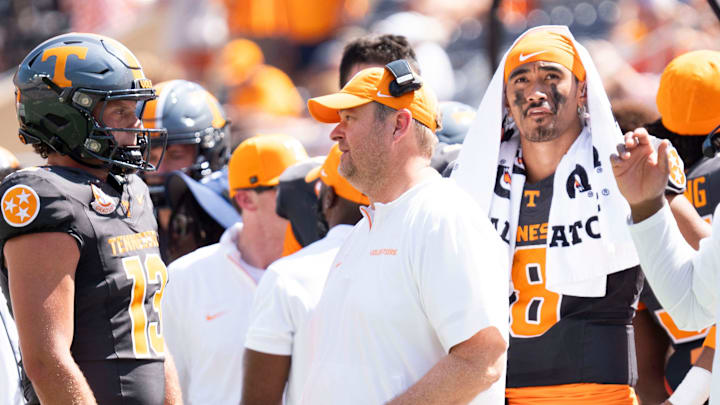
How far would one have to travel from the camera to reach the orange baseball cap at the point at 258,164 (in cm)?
542

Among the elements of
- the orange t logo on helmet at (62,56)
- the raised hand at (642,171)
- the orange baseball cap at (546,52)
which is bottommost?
the raised hand at (642,171)

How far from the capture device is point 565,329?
3.94 meters

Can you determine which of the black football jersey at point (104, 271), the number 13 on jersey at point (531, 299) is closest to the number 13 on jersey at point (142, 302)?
the black football jersey at point (104, 271)

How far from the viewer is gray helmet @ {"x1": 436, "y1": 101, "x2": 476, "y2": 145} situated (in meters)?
5.38

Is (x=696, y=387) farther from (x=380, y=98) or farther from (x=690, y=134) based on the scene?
(x=380, y=98)

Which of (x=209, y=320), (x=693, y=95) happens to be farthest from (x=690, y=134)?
(x=209, y=320)

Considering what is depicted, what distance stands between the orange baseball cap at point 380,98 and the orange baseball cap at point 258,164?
2044 millimetres

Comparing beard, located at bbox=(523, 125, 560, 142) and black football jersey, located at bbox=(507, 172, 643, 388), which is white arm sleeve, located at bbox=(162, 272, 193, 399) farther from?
beard, located at bbox=(523, 125, 560, 142)

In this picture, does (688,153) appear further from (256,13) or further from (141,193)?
(256,13)

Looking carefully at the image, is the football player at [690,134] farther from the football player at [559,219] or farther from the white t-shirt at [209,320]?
the white t-shirt at [209,320]

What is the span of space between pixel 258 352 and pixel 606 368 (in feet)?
4.26

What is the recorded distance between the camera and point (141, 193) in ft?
12.1

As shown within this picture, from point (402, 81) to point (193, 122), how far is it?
2999 mm

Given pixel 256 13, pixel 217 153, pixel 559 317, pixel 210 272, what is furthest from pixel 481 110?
pixel 256 13
